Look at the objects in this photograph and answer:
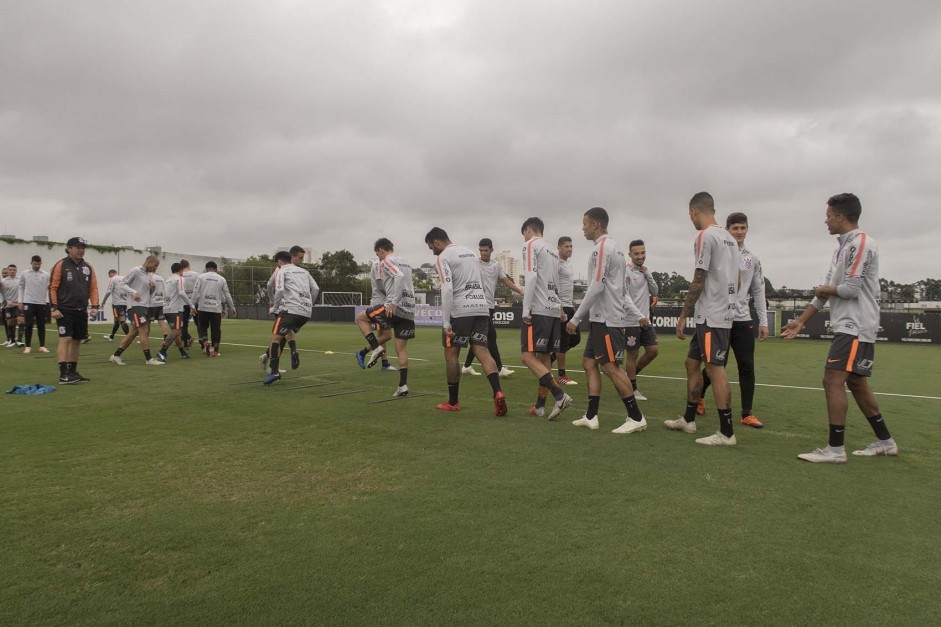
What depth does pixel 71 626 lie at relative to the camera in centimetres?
203

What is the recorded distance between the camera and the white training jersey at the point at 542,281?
19.2ft

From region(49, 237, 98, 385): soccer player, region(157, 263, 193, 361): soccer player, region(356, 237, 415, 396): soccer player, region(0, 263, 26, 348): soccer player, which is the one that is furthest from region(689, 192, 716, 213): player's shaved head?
region(0, 263, 26, 348): soccer player

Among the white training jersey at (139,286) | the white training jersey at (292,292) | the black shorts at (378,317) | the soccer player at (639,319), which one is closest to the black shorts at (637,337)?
the soccer player at (639,319)

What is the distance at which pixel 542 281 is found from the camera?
5.87 meters

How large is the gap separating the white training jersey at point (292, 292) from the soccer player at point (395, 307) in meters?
0.95

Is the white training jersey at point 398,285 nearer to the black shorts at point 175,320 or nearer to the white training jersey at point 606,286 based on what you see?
the white training jersey at point 606,286

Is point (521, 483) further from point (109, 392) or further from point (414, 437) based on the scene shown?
point (109, 392)

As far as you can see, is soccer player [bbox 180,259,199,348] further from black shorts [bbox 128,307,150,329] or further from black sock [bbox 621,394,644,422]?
black sock [bbox 621,394,644,422]

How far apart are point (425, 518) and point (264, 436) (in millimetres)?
2399

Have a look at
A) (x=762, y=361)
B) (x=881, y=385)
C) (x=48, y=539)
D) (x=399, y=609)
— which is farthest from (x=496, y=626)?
(x=762, y=361)

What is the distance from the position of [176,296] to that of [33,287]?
12.1 feet

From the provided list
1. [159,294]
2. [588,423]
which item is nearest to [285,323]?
[588,423]

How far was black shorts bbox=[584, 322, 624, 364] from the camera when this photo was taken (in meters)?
5.22

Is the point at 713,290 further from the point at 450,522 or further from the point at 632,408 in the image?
the point at 450,522
